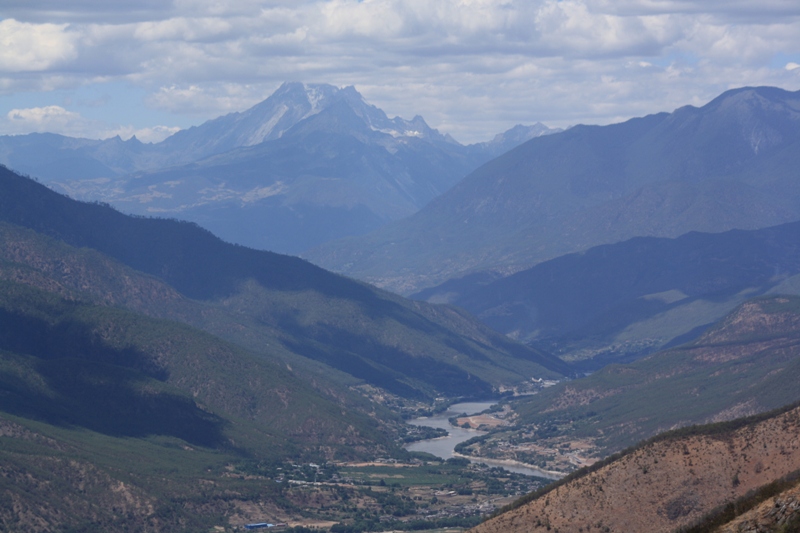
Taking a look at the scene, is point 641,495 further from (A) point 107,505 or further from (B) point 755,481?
(A) point 107,505

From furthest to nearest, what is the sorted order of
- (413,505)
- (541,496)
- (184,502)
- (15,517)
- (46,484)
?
(413,505) < (184,502) < (46,484) < (15,517) < (541,496)

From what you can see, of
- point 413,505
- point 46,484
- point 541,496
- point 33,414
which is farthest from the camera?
point 33,414

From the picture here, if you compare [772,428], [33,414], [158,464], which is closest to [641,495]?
[772,428]

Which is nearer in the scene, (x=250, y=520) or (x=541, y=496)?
(x=541, y=496)

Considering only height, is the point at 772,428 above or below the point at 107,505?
above

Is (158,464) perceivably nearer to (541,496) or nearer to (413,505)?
(413,505)

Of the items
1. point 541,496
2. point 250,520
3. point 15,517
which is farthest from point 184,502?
point 541,496
